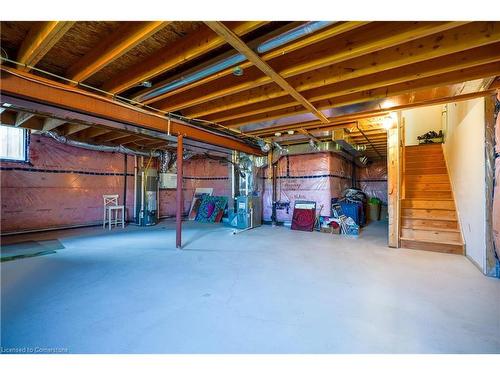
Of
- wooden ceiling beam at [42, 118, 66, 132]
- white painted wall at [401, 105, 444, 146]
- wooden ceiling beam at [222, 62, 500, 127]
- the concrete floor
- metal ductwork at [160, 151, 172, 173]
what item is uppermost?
white painted wall at [401, 105, 444, 146]

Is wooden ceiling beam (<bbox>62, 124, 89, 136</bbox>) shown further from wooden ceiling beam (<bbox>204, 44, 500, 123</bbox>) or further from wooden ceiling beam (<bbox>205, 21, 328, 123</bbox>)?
wooden ceiling beam (<bbox>205, 21, 328, 123</bbox>)

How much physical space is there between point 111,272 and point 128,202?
4.63 m

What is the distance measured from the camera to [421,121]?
7.36 meters

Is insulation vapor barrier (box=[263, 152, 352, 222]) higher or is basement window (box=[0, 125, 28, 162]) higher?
basement window (box=[0, 125, 28, 162])

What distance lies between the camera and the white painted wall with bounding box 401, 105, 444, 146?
705cm

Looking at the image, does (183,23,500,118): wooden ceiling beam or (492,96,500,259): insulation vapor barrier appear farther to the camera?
(492,96,500,259): insulation vapor barrier

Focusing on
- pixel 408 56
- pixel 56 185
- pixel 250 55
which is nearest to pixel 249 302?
pixel 250 55

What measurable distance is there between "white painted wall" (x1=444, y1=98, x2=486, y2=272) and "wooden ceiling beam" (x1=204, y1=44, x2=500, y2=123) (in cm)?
103

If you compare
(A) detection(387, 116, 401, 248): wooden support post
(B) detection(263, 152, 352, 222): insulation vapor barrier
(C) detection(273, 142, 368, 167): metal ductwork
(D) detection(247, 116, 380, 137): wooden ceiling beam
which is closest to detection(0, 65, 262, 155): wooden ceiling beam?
(D) detection(247, 116, 380, 137): wooden ceiling beam

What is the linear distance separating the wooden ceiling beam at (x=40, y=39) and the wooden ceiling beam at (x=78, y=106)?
9.9 inches

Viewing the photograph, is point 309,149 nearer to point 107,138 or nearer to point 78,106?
point 78,106
